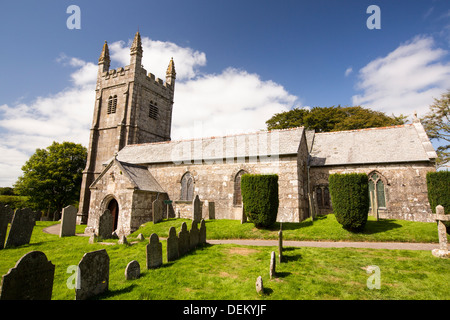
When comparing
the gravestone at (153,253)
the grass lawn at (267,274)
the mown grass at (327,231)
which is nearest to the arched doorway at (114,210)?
the mown grass at (327,231)

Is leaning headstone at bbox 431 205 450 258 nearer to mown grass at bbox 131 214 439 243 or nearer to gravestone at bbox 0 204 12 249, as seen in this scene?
mown grass at bbox 131 214 439 243

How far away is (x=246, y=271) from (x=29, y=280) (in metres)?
5.36

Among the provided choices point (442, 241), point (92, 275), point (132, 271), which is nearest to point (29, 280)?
point (92, 275)

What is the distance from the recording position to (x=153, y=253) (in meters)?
7.69

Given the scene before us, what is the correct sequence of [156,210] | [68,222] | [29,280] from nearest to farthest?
1. [29,280]
2. [68,222]
3. [156,210]

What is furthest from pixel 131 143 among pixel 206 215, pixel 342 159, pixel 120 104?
pixel 342 159

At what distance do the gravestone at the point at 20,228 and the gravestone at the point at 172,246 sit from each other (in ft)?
25.9

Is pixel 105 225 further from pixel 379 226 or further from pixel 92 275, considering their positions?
pixel 379 226

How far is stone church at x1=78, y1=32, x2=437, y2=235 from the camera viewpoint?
16.8 metres

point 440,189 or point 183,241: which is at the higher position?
point 440,189

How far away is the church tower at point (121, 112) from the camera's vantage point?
1144 inches

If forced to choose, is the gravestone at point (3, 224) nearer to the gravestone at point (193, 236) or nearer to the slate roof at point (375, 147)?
the gravestone at point (193, 236)
